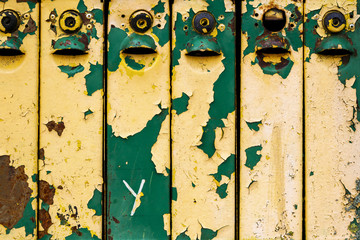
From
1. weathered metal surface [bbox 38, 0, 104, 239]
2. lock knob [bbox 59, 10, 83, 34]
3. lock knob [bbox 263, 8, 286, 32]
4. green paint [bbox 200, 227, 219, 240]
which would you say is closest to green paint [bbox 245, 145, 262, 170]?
green paint [bbox 200, 227, 219, 240]

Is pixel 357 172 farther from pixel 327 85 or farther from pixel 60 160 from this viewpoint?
pixel 60 160

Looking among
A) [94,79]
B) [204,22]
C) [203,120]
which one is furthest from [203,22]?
[94,79]

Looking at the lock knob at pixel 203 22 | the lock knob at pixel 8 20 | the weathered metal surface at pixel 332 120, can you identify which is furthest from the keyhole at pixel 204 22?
the lock knob at pixel 8 20

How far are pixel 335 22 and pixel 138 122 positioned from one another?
887 millimetres

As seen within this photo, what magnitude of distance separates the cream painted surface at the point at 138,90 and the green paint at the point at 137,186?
35 mm

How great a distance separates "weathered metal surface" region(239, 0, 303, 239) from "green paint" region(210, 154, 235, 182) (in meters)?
0.04

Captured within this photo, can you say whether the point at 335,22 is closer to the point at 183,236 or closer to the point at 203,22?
the point at 203,22

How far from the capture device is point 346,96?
124cm

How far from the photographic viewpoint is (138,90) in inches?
49.3

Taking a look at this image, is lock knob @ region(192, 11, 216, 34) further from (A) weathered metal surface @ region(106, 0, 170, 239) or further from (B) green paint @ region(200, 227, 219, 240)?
(B) green paint @ region(200, 227, 219, 240)

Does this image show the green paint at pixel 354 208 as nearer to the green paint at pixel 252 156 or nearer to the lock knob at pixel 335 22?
the green paint at pixel 252 156

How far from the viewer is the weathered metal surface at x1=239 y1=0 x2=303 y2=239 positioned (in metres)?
1.22

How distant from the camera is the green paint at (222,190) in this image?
1228 millimetres

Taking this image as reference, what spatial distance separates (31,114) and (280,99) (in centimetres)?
102
